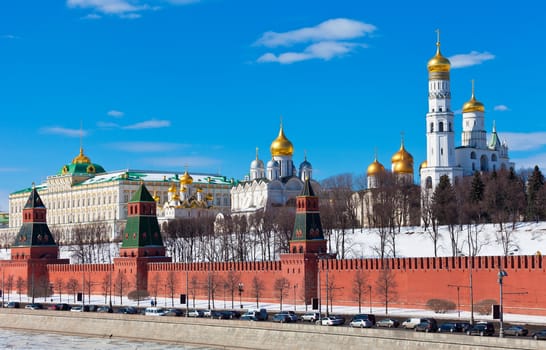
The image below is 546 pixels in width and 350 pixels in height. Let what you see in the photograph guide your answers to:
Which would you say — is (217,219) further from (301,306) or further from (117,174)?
(301,306)

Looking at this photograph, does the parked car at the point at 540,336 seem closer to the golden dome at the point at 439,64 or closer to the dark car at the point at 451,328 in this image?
the dark car at the point at 451,328

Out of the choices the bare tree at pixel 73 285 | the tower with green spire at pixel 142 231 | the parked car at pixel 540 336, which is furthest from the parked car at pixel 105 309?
the parked car at pixel 540 336

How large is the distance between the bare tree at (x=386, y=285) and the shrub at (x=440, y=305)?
224cm

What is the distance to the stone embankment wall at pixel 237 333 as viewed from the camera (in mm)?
30406

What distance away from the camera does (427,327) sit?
3391cm

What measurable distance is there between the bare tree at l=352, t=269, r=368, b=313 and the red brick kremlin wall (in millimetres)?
101

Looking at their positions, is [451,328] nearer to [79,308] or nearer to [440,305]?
[440,305]

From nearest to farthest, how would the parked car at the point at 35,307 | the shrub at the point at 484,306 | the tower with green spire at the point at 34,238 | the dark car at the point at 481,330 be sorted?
1. the dark car at the point at 481,330
2. the shrub at the point at 484,306
3. the parked car at the point at 35,307
4. the tower with green spire at the point at 34,238

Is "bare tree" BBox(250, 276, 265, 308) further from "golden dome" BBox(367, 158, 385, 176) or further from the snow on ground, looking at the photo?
"golden dome" BBox(367, 158, 385, 176)

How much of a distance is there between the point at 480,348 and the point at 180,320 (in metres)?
14.1

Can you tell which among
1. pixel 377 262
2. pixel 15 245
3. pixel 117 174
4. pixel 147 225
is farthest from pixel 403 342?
pixel 117 174

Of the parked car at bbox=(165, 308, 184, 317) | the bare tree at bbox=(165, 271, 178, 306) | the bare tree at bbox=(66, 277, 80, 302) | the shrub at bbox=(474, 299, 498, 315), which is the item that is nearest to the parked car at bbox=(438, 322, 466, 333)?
the shrub at bbox=(474, 299, 498, 315)

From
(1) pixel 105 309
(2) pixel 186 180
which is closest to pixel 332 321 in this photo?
(1) pixel 105 309

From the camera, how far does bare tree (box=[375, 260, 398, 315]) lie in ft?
150
